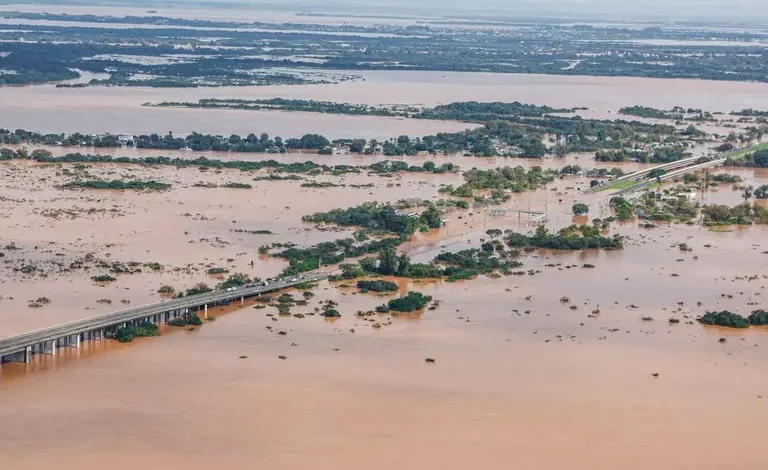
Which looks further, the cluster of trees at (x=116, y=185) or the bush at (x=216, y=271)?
the cluster of trees at (x=116, y=185)

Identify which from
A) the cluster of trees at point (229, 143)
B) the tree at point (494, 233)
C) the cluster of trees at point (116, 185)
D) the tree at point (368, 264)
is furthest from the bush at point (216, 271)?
the cluster of trees at point (229, 143)

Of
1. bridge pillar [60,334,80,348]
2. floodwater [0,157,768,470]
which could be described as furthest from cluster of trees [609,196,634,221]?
bridge pillar [60,334,80,348]

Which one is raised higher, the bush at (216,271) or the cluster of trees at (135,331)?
the bush at (216,271)

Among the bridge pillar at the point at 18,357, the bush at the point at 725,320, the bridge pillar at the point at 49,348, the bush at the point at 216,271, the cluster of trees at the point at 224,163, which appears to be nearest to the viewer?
the bridge pillar at the point at 18,357

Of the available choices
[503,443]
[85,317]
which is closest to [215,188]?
[85,317]

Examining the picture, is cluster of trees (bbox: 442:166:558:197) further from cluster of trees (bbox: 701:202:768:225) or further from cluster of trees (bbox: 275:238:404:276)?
cluster of trees (bbox: 275:238:404:276)

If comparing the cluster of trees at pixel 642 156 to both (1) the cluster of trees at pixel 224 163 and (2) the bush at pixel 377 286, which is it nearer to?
(1) the cluster of trees at pixel 224 163
